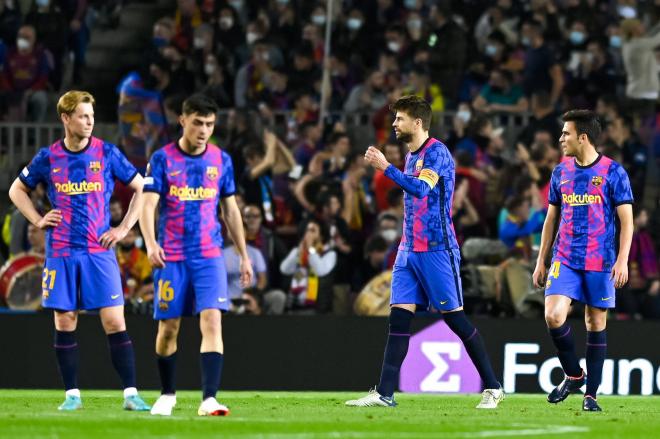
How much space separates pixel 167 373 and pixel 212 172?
1.42 metres

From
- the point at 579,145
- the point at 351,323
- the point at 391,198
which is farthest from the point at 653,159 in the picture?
the point at 579,145

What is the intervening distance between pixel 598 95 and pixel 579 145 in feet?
29.2

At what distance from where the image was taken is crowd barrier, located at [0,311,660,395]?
52.7 feet

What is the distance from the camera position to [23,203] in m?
11.7

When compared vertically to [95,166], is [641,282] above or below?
below

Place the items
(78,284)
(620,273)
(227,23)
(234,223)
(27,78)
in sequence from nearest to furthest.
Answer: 1. (234,223)
2. (78,284)
3. (620,273)
4. (27,78)
5. (227,23)

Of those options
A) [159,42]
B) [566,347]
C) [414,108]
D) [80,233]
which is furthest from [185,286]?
[159,42]

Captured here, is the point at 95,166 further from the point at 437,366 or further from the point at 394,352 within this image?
the point at 437,366

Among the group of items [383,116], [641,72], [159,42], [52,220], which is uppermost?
[159,42]

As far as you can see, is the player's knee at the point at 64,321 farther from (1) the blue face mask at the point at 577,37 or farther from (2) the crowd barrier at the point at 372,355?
(1) the blue face mask at the point at 577,37

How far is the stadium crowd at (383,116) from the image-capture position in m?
17.4

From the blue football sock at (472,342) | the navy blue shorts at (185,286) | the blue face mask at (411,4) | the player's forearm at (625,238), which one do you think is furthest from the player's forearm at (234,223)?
the blue face mask at (411,4)

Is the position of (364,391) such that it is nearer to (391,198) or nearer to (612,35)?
(391,198)

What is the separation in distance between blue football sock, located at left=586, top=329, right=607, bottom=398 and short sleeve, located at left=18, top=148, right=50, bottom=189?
4.27m
